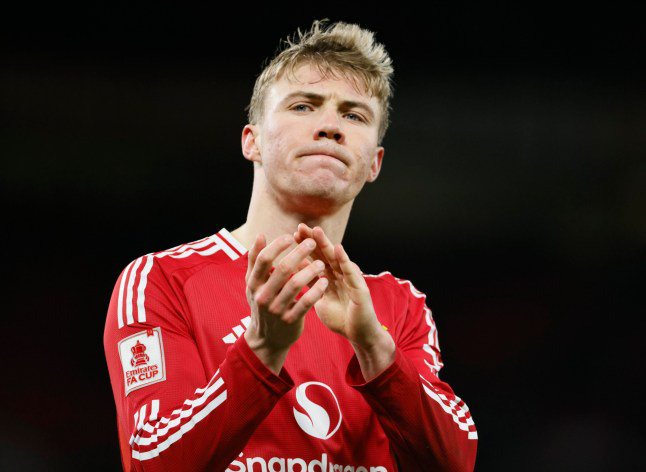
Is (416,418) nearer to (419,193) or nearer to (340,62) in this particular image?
(340,62)

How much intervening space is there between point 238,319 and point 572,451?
7.30 ft

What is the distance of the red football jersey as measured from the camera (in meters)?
1.29

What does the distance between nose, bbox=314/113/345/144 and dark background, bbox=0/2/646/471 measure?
1.81 m

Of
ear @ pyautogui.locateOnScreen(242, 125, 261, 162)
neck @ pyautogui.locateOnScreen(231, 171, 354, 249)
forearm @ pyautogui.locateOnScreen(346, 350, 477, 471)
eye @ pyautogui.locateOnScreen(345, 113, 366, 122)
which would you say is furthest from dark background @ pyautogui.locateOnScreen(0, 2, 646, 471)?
forearm @ pyautogui.locateOnScreen(346, 350, 477, 471)

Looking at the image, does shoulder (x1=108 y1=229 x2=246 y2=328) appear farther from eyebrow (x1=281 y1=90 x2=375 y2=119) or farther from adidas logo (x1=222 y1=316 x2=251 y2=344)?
eyebrow (x1=281 y1=90 x2=375 y2=119)

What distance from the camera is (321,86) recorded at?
5.98 feet

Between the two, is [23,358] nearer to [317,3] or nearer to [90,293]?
[90,293]

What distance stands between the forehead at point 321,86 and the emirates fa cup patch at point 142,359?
664 millimetres

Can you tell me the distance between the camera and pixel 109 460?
317 cm

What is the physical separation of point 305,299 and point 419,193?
8.69 ft

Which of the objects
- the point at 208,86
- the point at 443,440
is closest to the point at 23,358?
the point at 208,86

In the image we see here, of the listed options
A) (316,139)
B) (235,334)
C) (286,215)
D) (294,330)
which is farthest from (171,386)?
(316,139)

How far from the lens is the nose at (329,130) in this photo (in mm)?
1729

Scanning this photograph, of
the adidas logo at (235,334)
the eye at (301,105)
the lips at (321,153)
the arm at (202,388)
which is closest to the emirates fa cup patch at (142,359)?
the arm at (202,388)
